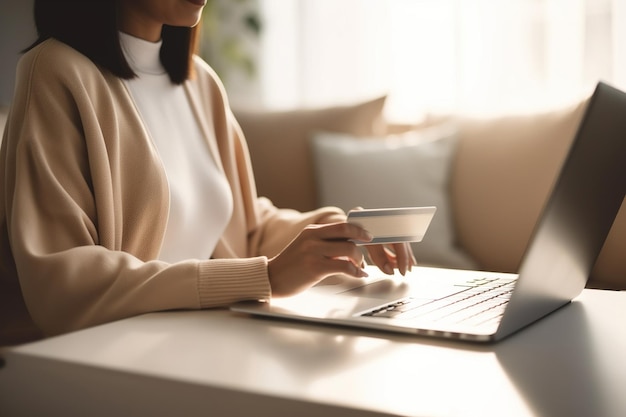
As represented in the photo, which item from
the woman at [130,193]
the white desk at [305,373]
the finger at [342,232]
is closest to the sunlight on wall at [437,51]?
the woman at [130,193]

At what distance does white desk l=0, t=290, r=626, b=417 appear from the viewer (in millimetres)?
472

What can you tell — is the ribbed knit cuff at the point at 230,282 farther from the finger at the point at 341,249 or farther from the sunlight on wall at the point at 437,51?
the sunlight on wall at the point at 437,51

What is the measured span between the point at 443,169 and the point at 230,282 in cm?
130

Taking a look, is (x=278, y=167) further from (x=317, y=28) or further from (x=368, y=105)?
(x=317, y=28)

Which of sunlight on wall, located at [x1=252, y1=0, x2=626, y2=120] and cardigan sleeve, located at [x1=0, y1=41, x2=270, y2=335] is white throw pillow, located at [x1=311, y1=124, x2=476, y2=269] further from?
cardigan sleeve, located at [x1=0, y1=41, x2=270, y2=335]

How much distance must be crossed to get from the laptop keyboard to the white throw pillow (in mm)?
1045

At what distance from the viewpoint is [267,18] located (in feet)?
11.1

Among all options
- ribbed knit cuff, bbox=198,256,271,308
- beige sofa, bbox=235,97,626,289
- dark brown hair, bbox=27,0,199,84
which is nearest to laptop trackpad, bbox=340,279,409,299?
ribbed knit cuff, bbox=198,256,271,308

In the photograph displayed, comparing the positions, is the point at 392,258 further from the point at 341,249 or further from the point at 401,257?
the point at 341,249

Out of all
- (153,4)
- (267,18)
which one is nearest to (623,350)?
(153,4)

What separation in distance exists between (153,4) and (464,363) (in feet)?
2.87

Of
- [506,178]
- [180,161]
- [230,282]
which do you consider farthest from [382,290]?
[506,178]

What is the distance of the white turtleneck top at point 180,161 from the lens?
1.20 meters

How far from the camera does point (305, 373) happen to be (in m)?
0.53
